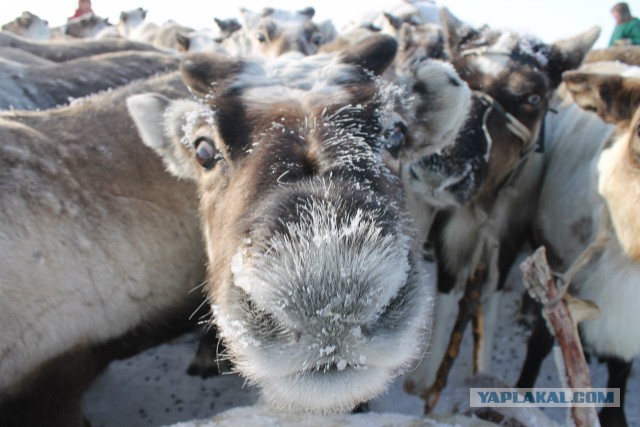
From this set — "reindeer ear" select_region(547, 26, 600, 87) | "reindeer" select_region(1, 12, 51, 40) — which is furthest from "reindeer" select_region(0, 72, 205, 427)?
"reindeer" select_region(1, 12, 51, 40)

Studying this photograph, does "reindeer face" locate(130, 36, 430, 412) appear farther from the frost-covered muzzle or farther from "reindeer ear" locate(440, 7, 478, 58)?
"reindeer ear" locate(440, 7, 478, 58)

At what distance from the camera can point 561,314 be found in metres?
2.32

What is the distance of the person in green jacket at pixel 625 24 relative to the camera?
8.75m

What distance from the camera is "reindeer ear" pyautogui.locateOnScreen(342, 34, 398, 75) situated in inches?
96.2

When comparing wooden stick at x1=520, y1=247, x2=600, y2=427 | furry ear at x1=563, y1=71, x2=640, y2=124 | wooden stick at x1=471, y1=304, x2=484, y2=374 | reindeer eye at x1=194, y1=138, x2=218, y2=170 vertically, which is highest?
reindeer eye at x1=194, y1=138, x2=218, y2=170

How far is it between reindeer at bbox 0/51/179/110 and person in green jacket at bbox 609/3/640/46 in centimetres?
758

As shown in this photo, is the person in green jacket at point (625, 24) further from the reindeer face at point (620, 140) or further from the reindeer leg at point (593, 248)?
the reindeer leg at point (593, 248)

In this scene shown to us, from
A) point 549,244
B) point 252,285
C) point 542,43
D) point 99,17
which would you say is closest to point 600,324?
point 549,244

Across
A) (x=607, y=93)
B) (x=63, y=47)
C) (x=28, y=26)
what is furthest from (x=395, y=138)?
(x=28, y=26)

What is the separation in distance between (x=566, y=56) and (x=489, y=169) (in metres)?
1.10

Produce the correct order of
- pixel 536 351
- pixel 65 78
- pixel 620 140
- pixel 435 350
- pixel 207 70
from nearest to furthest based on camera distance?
pixel 207 70 < pixel 620 140 < pixel 536 351 < pixel 435 350 < pixel 65 78

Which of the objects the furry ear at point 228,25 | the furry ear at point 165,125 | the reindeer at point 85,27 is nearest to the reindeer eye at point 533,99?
the furry ear at point 165,125

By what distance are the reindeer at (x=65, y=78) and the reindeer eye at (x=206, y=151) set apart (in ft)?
6.87

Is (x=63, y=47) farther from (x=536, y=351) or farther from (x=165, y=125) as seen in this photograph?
(x=536, y=351)
